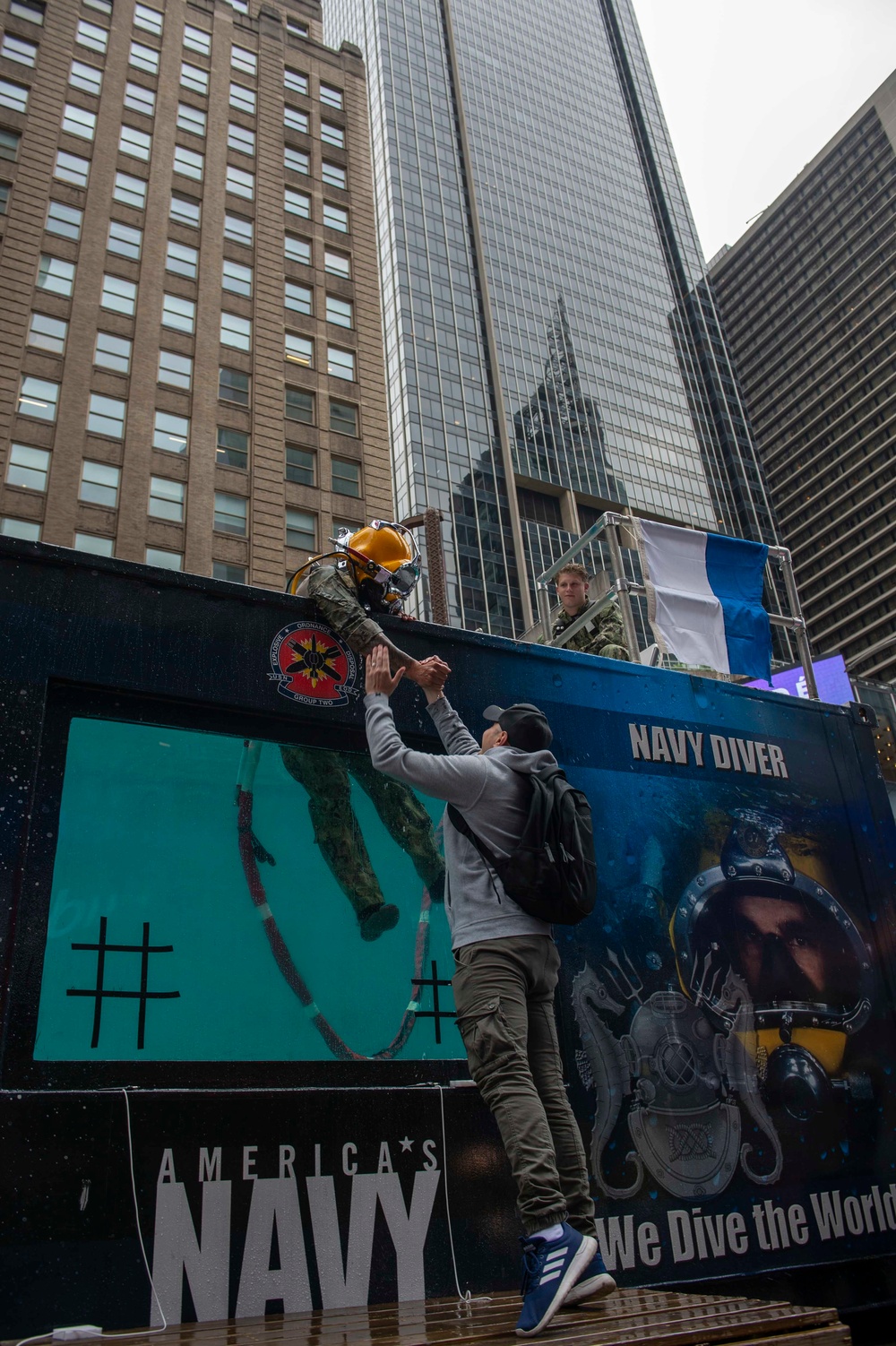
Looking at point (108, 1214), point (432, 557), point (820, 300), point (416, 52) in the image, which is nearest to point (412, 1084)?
point (108, 1214)

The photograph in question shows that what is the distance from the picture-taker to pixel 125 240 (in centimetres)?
3412

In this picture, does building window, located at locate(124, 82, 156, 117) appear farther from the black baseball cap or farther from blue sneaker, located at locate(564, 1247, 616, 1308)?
blue sneaker, located at locate(564, 1247, 616, 1308)

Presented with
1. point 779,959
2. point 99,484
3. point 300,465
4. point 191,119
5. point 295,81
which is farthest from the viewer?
point 295,81

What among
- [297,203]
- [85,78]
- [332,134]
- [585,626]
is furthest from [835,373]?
A: [585,626]

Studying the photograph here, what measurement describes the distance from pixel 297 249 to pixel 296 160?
5.29 metres

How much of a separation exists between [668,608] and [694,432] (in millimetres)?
89712

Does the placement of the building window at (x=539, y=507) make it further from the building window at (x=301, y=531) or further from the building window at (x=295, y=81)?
the building window at (x=301, y=531)

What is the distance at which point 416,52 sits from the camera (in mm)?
87562

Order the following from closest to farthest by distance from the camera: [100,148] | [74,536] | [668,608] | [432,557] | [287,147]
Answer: [432,557], [668,608], [74,536], [100,148], [287,147]

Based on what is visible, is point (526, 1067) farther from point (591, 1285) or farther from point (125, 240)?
point (125, 240)

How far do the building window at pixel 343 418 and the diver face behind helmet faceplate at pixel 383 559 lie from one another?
31178 mm

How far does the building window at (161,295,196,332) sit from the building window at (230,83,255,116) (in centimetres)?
1180

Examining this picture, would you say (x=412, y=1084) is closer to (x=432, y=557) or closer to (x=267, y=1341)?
(x=267, y=1341)

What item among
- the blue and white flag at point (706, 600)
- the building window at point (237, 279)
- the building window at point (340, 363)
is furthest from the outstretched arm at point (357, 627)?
the building window at point (237, 279)
